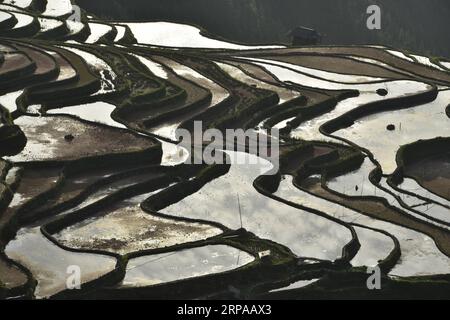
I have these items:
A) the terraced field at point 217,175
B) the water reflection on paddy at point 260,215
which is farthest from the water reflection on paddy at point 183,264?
the water reflection on paddy at point 260,215

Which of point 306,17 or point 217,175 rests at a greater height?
point 217,175

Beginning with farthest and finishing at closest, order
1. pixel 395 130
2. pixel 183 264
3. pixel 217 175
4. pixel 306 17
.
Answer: pixel 306 17
pixel 395 130
pixel 217 175
pixel 183 264

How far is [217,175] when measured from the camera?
29.0 meters

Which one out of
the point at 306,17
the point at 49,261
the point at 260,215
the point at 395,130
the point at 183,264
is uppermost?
the point at 49,261

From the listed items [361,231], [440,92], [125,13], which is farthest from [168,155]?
[125,13]

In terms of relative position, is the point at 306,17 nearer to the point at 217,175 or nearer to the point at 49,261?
the point at 217,175

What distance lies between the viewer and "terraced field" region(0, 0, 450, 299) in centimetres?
2298

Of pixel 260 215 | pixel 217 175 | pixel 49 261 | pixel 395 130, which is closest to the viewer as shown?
pixel 49 261

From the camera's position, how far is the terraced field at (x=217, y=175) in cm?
2298

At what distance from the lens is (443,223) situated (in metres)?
27.0

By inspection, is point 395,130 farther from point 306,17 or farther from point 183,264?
point 306,17

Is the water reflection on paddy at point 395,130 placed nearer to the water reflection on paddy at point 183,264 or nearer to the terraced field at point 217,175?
the terraced field at point 217,175

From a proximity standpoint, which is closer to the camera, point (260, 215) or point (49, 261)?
point (49, 261)

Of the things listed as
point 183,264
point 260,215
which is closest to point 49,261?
point 183,264
